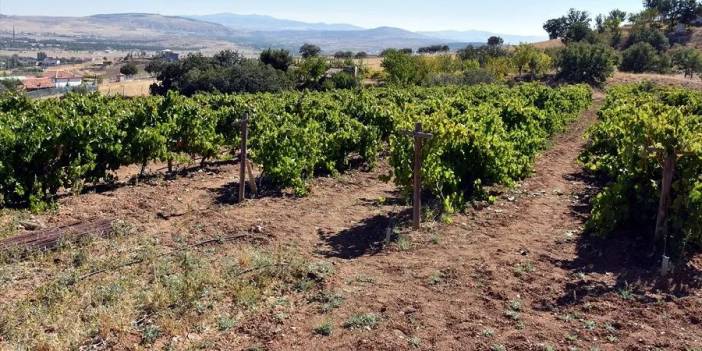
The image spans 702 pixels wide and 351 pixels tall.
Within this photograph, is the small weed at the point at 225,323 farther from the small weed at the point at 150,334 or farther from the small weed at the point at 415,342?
the small weed at the point at 415,342

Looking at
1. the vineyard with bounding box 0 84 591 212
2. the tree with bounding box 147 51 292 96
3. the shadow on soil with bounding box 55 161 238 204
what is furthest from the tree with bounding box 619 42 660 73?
the shadow on soil with bounding box 55 161 238 204

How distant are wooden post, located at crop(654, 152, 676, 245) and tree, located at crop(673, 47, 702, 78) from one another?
6631 centimetres

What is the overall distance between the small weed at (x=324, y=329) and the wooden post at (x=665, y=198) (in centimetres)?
500

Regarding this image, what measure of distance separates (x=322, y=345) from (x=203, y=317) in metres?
1.59

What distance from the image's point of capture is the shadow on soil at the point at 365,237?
31.1 feet

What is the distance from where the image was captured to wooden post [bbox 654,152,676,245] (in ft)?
27.3

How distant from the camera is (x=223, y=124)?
1803 centimetres

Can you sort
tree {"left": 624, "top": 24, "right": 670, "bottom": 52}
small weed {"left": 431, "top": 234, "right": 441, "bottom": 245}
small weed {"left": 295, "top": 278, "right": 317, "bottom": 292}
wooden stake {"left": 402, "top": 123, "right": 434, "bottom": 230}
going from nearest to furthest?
small weed {"left": 295, "top": 278, "right": 317, "bottom": 292} < small weed {"left": 431, "top": 234, "right": 441, "bottom": 245} < wooden stake {"left": 402, "top": 123, "right": 434, "bottom": 230} < tree {"left": 624, "top": 24, "right": 670, "bottom": 52}

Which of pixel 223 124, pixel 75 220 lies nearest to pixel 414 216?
pixel 75 220

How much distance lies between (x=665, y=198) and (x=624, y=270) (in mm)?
1196

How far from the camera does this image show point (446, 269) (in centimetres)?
849

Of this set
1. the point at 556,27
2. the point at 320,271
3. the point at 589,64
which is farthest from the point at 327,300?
the point at 556,27

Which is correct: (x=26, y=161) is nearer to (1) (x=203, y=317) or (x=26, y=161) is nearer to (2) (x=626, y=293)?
(1) (x=203, y=317)

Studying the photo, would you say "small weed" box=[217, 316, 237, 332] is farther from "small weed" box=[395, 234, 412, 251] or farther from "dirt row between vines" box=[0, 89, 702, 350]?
"small weed" box=[395, 234, 412, 251]
